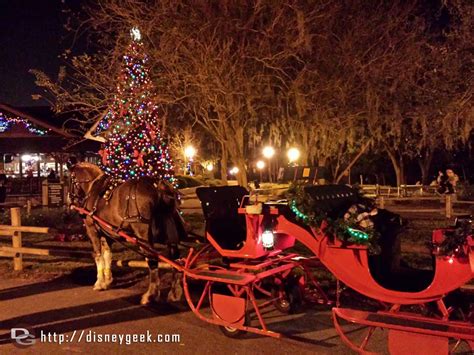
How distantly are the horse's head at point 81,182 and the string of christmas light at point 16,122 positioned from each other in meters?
18.0

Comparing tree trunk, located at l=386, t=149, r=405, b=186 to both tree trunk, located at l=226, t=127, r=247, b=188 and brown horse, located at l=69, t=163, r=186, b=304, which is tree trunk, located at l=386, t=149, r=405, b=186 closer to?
tree trunk, located at l=226, t=127, r=247, b=188

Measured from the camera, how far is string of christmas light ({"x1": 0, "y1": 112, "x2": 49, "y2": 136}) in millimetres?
25922

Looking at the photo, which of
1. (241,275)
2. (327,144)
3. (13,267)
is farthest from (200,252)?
(327,144)

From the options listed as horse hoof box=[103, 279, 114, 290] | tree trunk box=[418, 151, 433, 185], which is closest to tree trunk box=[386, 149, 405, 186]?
tree trunk box=[418, 151, 433, 185]

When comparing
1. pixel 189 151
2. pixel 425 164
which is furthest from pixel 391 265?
pixel 425 164

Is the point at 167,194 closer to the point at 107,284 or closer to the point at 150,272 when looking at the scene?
the point at 150,272

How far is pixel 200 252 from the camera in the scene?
22.5ft

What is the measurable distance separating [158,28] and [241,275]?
802 centimetres

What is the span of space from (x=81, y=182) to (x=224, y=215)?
3.26m

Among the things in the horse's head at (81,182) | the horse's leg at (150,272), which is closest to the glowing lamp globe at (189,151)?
the horse's head at (81,182)

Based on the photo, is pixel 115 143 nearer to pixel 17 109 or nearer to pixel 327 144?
pixel 327 144

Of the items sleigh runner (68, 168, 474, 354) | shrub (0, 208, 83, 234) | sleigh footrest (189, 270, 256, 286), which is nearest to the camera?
sleigh runner (68, 168, 474, 354)

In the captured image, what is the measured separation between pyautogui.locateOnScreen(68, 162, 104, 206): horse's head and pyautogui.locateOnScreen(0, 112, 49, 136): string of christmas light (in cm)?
1802

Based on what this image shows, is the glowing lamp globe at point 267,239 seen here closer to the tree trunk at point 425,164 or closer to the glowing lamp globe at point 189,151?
the glowing lamp globe at point 189,151
